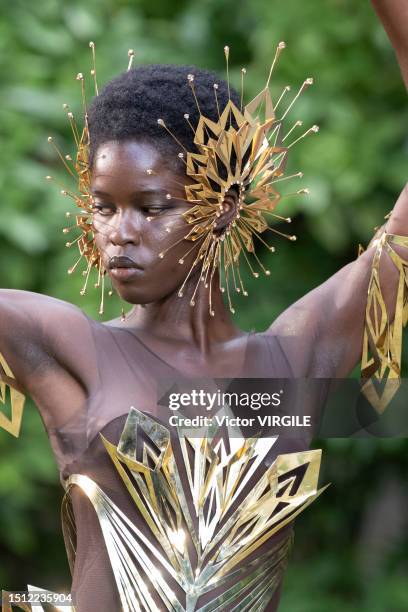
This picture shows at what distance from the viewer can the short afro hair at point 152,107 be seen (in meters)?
1.51

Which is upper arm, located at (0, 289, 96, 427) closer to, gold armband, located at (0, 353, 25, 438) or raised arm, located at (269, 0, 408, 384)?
gold armband, located at (0, 353, 25, 438)

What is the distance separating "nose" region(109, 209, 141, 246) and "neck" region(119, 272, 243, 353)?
109 millimetres

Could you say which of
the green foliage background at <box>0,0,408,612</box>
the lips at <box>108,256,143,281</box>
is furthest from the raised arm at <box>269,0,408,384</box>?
the green foliage background at <box>0,0,408,612</box>

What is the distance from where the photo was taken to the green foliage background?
274cm

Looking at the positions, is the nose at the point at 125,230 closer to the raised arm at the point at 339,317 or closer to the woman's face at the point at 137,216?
the woman's face at the point at 137,216

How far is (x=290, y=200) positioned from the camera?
263cm

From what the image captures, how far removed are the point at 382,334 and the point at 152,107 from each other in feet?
1.27

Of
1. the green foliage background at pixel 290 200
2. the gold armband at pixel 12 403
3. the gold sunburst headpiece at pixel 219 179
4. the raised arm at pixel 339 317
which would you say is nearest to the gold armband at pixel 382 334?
the raised arm at pixel 339 317

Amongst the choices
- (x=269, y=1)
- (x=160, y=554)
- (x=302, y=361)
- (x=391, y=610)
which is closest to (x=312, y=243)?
(x=269, y=1)

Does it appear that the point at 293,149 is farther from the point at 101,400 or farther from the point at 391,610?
the point at 101,400

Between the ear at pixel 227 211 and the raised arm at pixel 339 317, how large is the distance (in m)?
0.15

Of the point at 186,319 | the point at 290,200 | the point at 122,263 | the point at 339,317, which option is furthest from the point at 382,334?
the point at 290,200

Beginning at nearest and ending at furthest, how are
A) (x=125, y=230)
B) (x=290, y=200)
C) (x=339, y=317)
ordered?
1. (x=125, y=230)
2. (x=339, y=317)
3. (x=290, y=200)

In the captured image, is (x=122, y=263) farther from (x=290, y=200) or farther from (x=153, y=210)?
(x=290, y=200)
